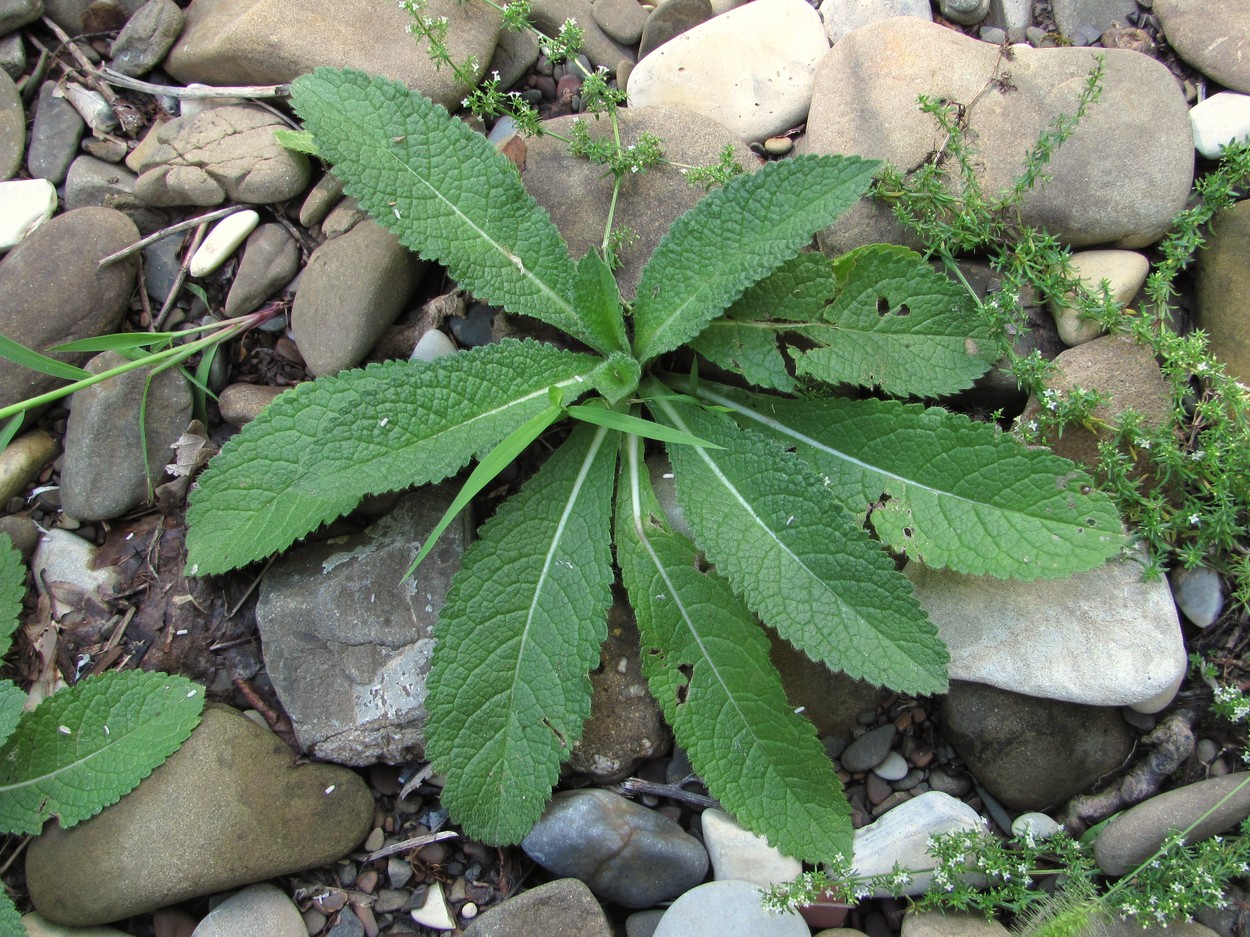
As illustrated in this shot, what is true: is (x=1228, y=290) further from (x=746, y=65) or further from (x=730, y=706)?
(x=730, y=706)

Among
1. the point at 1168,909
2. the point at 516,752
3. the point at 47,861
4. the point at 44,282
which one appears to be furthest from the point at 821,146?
the point at 47,861

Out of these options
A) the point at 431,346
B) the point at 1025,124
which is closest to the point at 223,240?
the point at 431,346

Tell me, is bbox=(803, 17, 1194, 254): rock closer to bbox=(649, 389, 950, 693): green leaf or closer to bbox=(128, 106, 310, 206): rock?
bbox=(649, 389, 950, 693): green leaf

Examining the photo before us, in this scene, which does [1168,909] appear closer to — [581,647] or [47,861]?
[581,647]

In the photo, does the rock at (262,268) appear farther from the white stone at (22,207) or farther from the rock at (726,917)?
the rock at (726,917)

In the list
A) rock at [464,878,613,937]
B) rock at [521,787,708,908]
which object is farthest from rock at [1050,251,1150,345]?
rock at [464,878,613,937]

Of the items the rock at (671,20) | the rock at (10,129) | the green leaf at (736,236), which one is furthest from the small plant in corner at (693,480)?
the rock at (10,129)

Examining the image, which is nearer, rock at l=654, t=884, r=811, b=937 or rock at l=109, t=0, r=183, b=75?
rock at l=654, t=884, r=811, b=937
